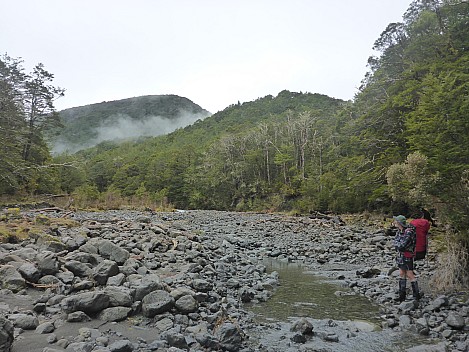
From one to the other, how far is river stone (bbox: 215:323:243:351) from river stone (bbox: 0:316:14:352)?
241 centimetres

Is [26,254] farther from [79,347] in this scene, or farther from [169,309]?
[79,347]

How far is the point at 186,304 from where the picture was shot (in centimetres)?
562

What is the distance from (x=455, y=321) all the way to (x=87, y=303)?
18.2 ft

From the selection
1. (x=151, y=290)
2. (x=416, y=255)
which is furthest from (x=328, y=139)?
(x=151, y=290)

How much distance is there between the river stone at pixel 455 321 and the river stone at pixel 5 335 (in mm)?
5988

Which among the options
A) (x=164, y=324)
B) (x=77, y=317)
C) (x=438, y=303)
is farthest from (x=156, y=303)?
(x=438, y=303)

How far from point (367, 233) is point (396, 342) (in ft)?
41.8

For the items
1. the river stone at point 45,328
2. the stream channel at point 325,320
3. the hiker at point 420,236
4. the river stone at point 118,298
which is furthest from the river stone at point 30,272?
the hiker at point 420,236

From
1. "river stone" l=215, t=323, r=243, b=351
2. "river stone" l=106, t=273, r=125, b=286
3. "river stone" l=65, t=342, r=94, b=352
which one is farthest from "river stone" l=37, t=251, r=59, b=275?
"river stone" l=215, t=323, r=243, b=351

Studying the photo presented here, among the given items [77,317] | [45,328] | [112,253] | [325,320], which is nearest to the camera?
[45,328]

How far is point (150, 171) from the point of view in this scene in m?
71.4

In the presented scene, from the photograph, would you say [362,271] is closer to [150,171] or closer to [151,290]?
[151,290]

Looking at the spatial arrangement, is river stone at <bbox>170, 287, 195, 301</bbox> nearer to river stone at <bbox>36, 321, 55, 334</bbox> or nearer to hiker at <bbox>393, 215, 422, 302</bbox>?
river stone at <bbox>36, 321, 55, 334</bbox>

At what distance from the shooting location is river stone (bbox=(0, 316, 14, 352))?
355 cm
